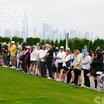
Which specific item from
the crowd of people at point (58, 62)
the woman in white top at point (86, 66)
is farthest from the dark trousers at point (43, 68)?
the woman in white top at point (86, 66)

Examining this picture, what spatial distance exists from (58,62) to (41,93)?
9159 millimetres

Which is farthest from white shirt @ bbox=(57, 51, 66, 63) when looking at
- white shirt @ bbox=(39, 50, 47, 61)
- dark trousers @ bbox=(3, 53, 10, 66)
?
dark trousers @ bbox=(3, 53, 10, 66)

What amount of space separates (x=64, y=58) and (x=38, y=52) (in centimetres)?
351

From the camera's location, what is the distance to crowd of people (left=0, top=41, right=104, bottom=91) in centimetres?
2641

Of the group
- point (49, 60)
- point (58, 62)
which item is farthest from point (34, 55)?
point (58, 62)

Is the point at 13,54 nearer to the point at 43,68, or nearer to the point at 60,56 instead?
the point at 43,68

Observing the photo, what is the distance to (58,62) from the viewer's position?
3052 cm

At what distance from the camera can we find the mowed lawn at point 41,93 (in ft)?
59.9

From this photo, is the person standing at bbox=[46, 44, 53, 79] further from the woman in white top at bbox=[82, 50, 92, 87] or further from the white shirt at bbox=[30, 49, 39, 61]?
the woman in white top at bbox=[82, 50, 92, 87]

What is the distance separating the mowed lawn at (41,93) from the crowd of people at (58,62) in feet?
4.31

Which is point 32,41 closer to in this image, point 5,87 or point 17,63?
point 17,63

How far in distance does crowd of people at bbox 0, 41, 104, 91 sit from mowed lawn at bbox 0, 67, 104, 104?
1313 mm

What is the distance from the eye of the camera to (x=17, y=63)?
3847 cm

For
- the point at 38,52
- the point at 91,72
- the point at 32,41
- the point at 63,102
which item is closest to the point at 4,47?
the point at 38,52
